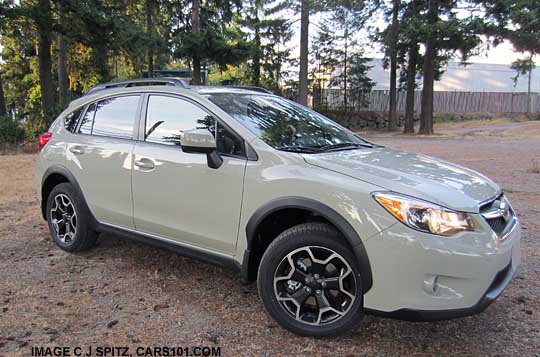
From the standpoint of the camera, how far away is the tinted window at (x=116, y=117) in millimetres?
4102

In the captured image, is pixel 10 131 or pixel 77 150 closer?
pixel 77 150

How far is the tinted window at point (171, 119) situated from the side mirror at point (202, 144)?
279 millimetres

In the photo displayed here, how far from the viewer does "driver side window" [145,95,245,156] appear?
134 inches

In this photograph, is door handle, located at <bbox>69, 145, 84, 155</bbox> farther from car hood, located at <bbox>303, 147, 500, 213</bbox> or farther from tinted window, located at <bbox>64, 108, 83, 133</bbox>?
car hood, located at <bbox>303, 147, 500, 213</bbox>

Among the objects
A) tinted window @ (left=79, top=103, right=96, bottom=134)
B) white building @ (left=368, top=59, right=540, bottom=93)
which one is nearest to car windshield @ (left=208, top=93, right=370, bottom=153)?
tinted window @ (left=79, top=103, right=96, bottom=134)

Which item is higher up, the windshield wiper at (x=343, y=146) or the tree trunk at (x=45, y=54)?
the tree trunk at (x=45, y=54)

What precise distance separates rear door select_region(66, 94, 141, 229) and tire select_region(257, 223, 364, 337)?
1568mm

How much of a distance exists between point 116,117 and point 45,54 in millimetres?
15905

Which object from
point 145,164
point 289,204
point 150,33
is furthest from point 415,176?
point 150,33

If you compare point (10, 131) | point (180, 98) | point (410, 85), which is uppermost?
point (410, 85)

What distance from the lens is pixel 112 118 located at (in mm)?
4301

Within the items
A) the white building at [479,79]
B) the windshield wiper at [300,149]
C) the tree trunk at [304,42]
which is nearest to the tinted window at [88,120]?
the windshield wiper at [300,149]

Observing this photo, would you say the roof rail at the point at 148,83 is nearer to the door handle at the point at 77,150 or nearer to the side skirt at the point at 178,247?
the door handle at the point at 77,150

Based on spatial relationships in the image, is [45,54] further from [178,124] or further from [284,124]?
[284,124]
